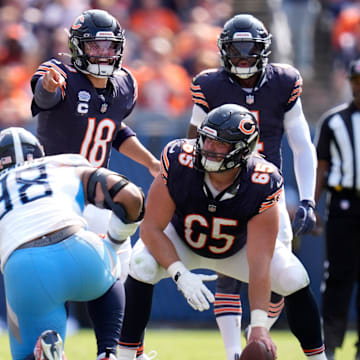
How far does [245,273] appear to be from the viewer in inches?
194

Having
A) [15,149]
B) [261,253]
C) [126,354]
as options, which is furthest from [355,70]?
[15,149]

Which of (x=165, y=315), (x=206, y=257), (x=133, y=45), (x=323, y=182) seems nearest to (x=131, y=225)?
(x=206, y=257)

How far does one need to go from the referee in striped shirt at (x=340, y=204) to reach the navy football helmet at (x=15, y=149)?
2.82m

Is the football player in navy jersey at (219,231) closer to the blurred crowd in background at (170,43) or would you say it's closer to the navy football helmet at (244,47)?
the navy football helmet at (244,47)

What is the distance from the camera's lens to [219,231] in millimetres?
4781

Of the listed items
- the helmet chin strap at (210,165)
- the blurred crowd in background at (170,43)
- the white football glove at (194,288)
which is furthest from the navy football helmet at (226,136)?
the blurred crowd in background at (170,43)

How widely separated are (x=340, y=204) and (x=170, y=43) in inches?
190

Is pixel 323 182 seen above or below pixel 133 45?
below

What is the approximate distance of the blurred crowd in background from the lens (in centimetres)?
969

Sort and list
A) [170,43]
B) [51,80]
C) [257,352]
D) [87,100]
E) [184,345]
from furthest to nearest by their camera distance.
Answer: [170,43]
[184,345]
[87,100]
[51,80]
[257,352]

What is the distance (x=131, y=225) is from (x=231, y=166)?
0.74 m

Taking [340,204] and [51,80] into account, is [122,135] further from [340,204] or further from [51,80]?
[340,204]

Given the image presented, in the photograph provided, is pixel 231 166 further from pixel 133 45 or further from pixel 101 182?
pixel 133 45

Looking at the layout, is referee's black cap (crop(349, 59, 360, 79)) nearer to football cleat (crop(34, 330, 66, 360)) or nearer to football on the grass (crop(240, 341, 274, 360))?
football on the grass (crop(240, 341, 274, 360))
